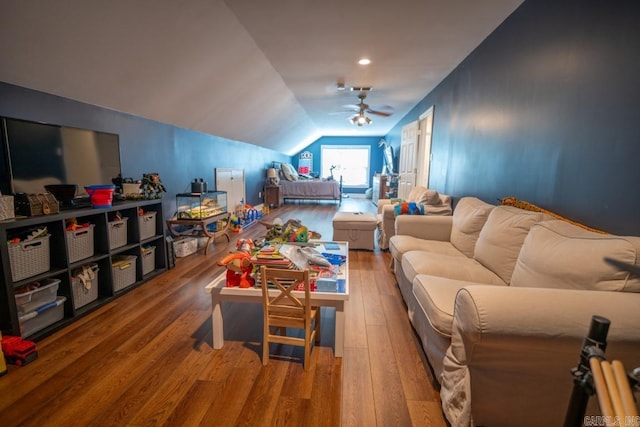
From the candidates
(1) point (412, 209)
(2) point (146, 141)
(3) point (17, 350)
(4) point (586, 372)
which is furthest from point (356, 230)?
(4) point (586, 372)

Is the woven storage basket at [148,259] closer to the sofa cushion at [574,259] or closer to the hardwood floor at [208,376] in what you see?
the hardwood floor at [208,376]

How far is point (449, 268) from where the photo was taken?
191 cm

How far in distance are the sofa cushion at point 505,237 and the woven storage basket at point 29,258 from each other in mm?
2878

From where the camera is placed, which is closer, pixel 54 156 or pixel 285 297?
pixel 285 297

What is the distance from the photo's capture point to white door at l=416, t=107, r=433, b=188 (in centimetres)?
488

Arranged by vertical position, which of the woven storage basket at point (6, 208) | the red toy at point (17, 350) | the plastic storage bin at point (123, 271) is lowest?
the red toy at point (17, 350)

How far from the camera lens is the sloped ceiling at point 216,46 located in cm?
187

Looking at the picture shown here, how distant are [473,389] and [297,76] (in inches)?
156

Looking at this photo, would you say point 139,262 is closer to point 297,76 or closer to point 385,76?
point 297,76

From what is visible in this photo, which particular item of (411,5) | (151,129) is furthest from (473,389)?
(151,129)

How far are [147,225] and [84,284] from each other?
763 millimetres

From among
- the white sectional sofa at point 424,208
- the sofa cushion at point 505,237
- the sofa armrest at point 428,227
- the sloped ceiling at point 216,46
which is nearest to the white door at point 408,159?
the sloped ceiling at point 216,46

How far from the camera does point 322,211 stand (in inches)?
285

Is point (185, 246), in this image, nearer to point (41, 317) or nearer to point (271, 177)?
point (41, 317)
